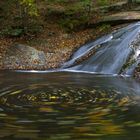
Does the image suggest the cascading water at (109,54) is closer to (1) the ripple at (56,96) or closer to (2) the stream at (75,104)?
(2) the stream at (75,104)

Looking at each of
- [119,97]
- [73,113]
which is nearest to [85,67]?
[119,97]

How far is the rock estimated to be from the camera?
19125 mm

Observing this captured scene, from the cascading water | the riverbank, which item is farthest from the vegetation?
the cascading water

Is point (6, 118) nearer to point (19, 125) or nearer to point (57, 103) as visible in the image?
point (19, 125)

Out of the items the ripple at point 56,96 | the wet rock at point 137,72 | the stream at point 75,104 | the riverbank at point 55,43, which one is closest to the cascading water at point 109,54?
the stream at point 75,104

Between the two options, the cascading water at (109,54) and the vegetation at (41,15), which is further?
the vegetation at (41,15)

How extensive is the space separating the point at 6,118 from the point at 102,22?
16282mm

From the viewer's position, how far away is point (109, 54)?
18969 millimetres

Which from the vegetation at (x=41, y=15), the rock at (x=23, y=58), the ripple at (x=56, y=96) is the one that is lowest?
the rock at (x=23, y=58)

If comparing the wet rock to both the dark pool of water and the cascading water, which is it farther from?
the dark pool of water

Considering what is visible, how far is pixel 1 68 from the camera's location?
18750 mm

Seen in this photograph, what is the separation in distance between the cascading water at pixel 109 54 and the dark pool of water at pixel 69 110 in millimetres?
3972

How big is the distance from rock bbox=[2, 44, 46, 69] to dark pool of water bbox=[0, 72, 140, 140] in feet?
17.0

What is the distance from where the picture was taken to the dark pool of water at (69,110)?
726 centimetres
